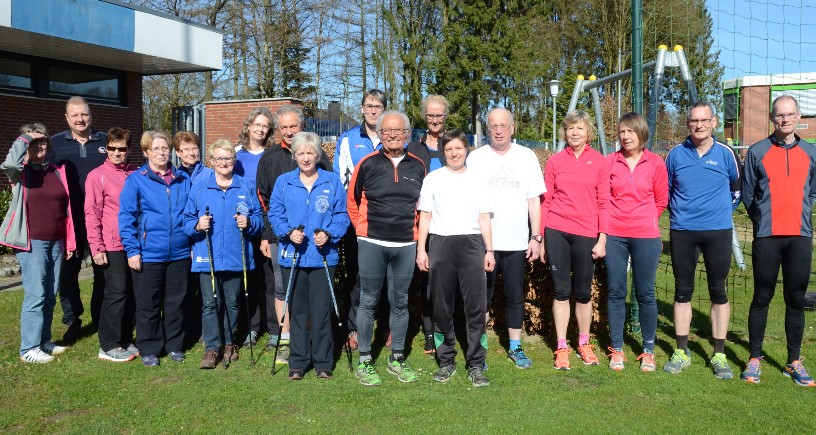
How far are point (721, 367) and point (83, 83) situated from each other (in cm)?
1399

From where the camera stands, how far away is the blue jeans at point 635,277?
4.77 m

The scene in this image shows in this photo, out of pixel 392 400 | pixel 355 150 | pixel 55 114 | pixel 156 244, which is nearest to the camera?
pixel 392 400

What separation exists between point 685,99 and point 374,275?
5.18 m

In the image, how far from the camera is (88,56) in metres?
13.6

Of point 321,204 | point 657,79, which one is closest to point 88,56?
point 321,204

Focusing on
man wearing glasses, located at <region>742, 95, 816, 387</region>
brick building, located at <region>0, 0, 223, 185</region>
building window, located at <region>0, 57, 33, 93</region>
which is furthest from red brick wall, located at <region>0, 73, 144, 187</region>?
man wearing glasses, located at <region>742, 95, 816, 387</region>

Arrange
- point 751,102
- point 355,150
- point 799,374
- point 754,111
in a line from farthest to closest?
point 754,111, point 751,102, point 355,150, point 799,374

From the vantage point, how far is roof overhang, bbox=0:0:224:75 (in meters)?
11.2

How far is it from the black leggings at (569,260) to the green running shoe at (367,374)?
1.47 metres

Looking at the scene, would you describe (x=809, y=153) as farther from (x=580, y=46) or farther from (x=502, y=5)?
(x=502, y=5)

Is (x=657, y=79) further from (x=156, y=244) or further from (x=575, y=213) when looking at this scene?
(x=156, y=244)

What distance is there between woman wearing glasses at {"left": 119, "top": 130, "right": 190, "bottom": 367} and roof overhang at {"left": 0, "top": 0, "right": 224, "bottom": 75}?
24.9ft

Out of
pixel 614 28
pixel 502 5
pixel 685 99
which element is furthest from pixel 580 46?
pixel 685 99

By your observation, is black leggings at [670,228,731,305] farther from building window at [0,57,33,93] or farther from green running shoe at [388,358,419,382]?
building window at [0,57,33,93]
